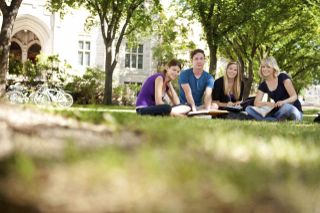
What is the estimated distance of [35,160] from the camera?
1.39 meters

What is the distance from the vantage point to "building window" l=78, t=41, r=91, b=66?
37969 mm

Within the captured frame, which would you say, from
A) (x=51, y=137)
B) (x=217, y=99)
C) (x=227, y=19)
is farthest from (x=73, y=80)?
(x=51, y=137)

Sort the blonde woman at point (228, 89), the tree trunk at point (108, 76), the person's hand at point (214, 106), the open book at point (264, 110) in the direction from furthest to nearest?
the tree trunk at point (108, 76) → the blonde woman at point (228, 89) → the person's hand at point (214, 106) → the open book at point (264, 110)

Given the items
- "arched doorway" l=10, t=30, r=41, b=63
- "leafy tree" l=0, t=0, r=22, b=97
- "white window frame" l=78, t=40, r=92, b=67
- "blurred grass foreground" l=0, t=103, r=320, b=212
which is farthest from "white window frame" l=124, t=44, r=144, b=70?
"blurred grass foreground" l=0, t=103, r=320, b=212

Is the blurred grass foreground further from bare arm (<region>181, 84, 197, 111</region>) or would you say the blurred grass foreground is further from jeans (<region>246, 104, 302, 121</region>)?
jeans (<region>246, 104, 302, 121</region>)

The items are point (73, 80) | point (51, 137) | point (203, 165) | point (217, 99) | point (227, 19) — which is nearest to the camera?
point (203, 165)

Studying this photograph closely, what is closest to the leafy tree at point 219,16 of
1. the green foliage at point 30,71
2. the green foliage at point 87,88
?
the green foliage at point 87,88

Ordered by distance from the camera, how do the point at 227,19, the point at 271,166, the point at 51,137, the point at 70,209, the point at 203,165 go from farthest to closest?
the point at 227,19
the point at 51,137
the point at 271,166
the point at 203,165
the point at 70,209

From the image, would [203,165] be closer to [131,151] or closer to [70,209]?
[131,151]

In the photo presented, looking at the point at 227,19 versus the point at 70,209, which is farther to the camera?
the point at 227,19

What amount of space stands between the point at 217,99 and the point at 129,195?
32.7ft

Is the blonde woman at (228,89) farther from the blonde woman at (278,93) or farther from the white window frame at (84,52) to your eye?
the white window frame at (84,52)

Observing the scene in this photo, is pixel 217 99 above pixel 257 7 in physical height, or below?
below

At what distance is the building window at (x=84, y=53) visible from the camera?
38.0 metres
